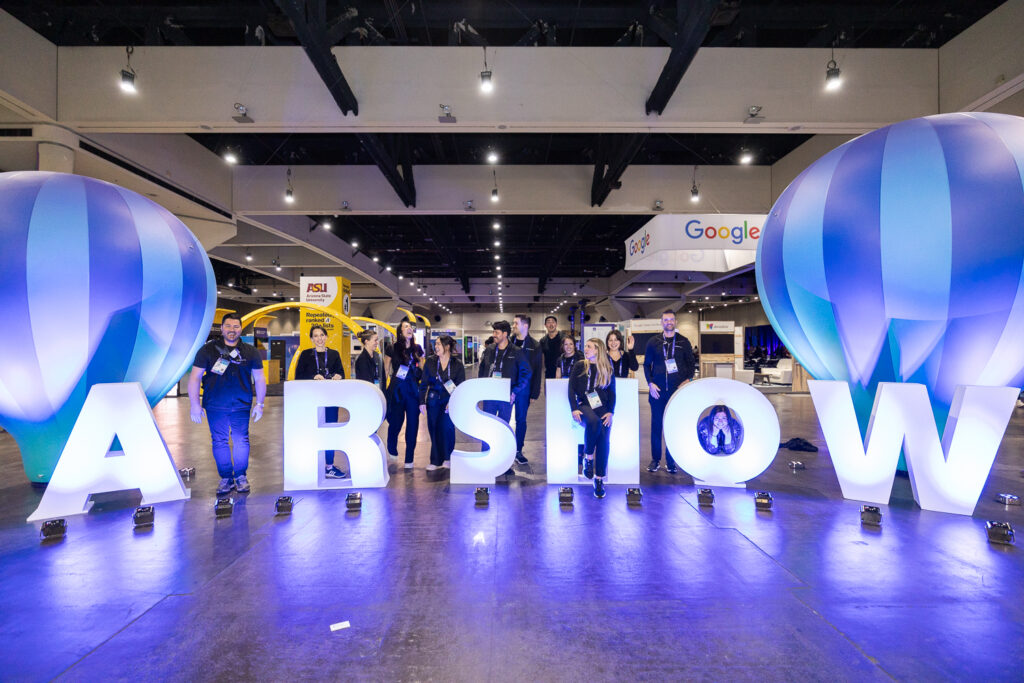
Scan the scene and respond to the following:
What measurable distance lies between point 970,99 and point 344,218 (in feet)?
50.5

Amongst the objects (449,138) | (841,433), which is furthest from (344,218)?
(841,433)

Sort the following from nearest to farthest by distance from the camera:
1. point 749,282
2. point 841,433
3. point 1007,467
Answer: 1. point 841,433
2. point 1007,467
3. point 749,282

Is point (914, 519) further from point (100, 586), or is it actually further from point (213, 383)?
point (213, 383)

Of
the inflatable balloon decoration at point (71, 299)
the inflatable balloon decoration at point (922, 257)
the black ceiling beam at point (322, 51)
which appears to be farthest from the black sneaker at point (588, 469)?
the black ceiling beam at point (322, 51)

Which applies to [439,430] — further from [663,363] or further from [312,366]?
[663,363]

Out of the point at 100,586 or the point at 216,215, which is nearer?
the point at 100,586

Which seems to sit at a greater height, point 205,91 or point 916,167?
point 205,91

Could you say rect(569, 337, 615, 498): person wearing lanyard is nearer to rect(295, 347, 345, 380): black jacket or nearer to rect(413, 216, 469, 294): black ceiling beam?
rect(295, 347, 345, 380): black jacket

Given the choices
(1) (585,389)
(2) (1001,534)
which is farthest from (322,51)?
(2) (1001,534)

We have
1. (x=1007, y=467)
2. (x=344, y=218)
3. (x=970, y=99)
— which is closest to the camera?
(x=1007, y=467)

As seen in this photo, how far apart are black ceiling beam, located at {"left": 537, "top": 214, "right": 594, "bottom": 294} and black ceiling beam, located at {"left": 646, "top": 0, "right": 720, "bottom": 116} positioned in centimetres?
636

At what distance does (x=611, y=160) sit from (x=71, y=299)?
8796mm

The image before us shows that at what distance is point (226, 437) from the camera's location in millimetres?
4461

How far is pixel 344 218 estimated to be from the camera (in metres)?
15.6
